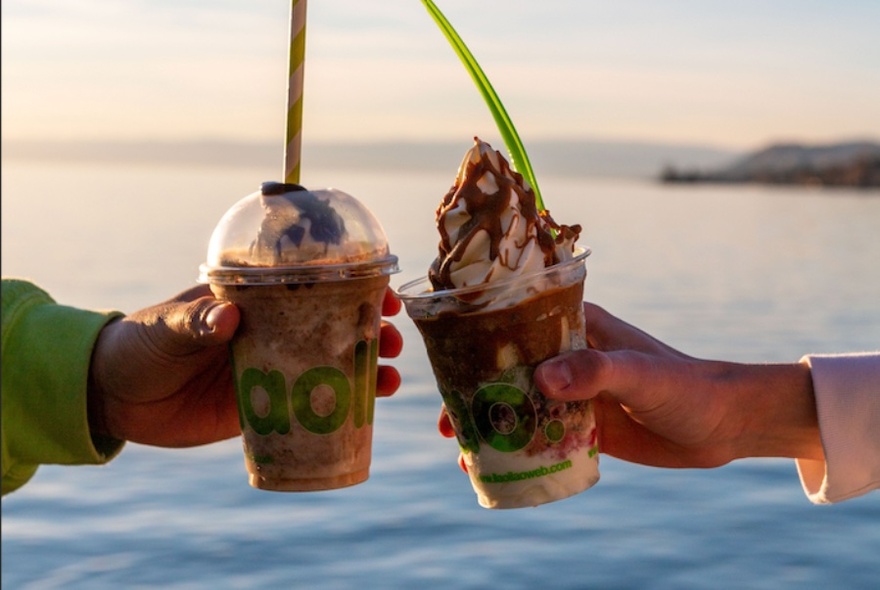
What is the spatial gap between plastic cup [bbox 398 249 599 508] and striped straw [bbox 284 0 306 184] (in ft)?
1.08

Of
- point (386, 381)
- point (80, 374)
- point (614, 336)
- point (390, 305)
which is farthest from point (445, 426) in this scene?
point (80, 374)

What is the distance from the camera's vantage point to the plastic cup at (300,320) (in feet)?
7.66

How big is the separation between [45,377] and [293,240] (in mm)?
729

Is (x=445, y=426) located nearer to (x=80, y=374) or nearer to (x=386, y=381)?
(x=386, y=381)

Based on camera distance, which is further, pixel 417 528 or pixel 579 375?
pixel 417 528

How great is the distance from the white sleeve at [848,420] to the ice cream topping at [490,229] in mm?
783

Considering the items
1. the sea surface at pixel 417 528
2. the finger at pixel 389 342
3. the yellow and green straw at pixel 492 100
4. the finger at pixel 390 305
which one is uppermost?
the yellow and green straw at pixel 492 100

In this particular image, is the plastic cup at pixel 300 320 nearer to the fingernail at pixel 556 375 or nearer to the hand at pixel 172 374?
the hand at pixel 172 374

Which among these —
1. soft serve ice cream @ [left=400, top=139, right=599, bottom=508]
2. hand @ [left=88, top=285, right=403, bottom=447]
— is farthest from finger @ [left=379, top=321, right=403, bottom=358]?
soft serve ice cream @ [left=400, top=139, right=599, bottom=508]

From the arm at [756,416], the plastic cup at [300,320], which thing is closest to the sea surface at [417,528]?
the arm at [756,416]

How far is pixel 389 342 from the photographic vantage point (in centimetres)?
279

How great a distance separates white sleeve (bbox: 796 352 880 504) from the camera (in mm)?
2857

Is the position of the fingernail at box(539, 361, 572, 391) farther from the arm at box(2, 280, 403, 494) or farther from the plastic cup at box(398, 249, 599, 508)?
the arm at box(2, 280, 403, 494)

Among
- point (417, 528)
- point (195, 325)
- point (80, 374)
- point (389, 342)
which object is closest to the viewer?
point (195, 325)
